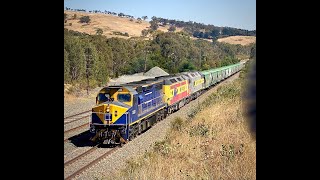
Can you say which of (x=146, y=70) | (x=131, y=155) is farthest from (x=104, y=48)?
(x=131, y=155)

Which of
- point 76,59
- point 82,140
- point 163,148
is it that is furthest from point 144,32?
point 163,148

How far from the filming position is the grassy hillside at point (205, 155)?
4.64 meters

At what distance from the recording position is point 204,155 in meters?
5.73

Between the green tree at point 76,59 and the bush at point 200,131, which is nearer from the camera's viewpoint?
the bush at point 200,131

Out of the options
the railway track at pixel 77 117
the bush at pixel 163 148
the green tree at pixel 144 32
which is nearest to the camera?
the bush at pixel 163 148

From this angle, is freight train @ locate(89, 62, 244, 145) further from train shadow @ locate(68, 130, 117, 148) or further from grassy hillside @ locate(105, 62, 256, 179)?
grassy hillside @ locate(105, 62, 256, 179)

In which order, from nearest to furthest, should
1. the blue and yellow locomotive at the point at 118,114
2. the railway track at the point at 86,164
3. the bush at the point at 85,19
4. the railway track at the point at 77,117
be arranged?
the railway track at the point at 86,164
the blue and yellow locomotive at the point at 118,114
the railway track at the point at 77,117
the bush at the point at 85,19

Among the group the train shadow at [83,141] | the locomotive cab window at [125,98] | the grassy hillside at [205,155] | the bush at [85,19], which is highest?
the bush at [85,19]

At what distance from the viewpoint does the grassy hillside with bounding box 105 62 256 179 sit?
4.64m

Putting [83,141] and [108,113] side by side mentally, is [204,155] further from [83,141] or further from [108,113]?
[83,141]

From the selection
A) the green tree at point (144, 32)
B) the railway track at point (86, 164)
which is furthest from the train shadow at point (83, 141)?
the green tree at point (144, 32)

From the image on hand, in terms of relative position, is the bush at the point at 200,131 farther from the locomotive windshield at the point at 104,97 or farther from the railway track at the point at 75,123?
the railway track at the point at 75,123

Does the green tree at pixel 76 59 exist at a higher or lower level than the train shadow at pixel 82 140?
higher
